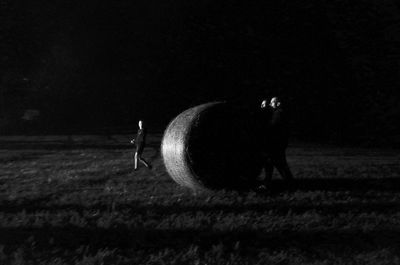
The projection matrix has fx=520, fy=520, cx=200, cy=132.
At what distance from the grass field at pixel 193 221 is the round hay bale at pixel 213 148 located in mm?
455

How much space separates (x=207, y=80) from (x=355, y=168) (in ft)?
99.7

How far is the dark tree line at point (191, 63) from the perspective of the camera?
141ft

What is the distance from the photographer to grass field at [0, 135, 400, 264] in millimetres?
6613

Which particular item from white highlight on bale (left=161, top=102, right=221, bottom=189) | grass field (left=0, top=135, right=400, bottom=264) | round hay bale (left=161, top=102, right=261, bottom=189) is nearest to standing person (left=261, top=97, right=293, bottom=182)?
round hay bale (left=161, top=102, right=261, bottom=189)

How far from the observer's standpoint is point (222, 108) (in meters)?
11.6

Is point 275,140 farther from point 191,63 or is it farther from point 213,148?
point 191,63

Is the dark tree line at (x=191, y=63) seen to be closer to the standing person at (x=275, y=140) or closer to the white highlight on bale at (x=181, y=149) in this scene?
the standing person at (x=275, y=140)

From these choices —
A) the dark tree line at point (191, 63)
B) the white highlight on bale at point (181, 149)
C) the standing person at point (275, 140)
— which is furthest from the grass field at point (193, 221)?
the dark tree line at point (191, 63)

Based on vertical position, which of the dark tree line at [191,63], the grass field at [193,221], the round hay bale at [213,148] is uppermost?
the dark tree line at [191,63]

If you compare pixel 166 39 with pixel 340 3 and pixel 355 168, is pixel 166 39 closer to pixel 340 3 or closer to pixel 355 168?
pixel 340 3

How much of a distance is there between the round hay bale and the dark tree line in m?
26.8

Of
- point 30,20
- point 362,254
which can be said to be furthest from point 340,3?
point 362,254

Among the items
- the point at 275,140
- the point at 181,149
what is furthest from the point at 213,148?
the point at 275,140

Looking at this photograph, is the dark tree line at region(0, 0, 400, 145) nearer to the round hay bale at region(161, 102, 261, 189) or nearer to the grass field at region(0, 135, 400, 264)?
the round hay bale at region(161, 102, 261, 189)
